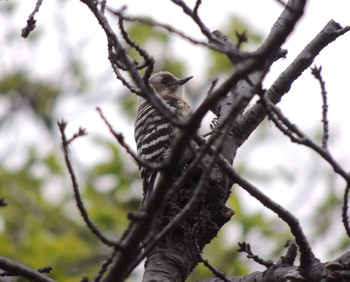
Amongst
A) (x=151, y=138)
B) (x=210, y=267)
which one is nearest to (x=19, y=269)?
(x=210, y=267)

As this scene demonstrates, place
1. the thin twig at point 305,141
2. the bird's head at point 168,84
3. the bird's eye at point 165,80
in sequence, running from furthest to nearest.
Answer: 1. the bird's eye at point 165,80
2. the bird's head at point 168,84
3. the thin twig at point 305,141

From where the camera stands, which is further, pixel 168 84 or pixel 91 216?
pixel 91 216

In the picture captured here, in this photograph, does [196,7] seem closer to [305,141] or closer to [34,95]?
[305,141]

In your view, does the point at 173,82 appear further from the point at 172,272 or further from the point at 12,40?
the point at 12,40

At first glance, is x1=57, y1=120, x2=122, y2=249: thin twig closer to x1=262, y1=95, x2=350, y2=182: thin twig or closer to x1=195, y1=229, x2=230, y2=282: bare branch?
x1=262, y1=95, x2=350, y2=182: thin twig

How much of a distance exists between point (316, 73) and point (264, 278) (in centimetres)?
124

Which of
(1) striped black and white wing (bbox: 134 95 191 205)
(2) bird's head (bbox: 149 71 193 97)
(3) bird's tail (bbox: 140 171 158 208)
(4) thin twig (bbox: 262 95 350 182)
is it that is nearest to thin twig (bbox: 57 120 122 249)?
(4) thin twig (bbox: 262 95 350 182)

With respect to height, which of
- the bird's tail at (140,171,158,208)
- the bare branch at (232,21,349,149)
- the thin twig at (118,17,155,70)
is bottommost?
the thin twig at (118,17,155,70)

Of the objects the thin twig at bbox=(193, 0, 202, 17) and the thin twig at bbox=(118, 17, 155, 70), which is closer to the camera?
the thin twig at bbox=(193, 0, 202, 17)

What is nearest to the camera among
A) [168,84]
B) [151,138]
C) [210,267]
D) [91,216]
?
[210,267]

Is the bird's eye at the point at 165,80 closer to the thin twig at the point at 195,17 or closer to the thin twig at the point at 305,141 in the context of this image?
the thin twig at the point at 195,17

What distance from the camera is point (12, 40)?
16969 millimetres

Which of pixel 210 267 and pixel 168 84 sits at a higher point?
pixel 168 84

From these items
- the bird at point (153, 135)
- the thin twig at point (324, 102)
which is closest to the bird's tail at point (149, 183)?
the bird at point (153, 135)
